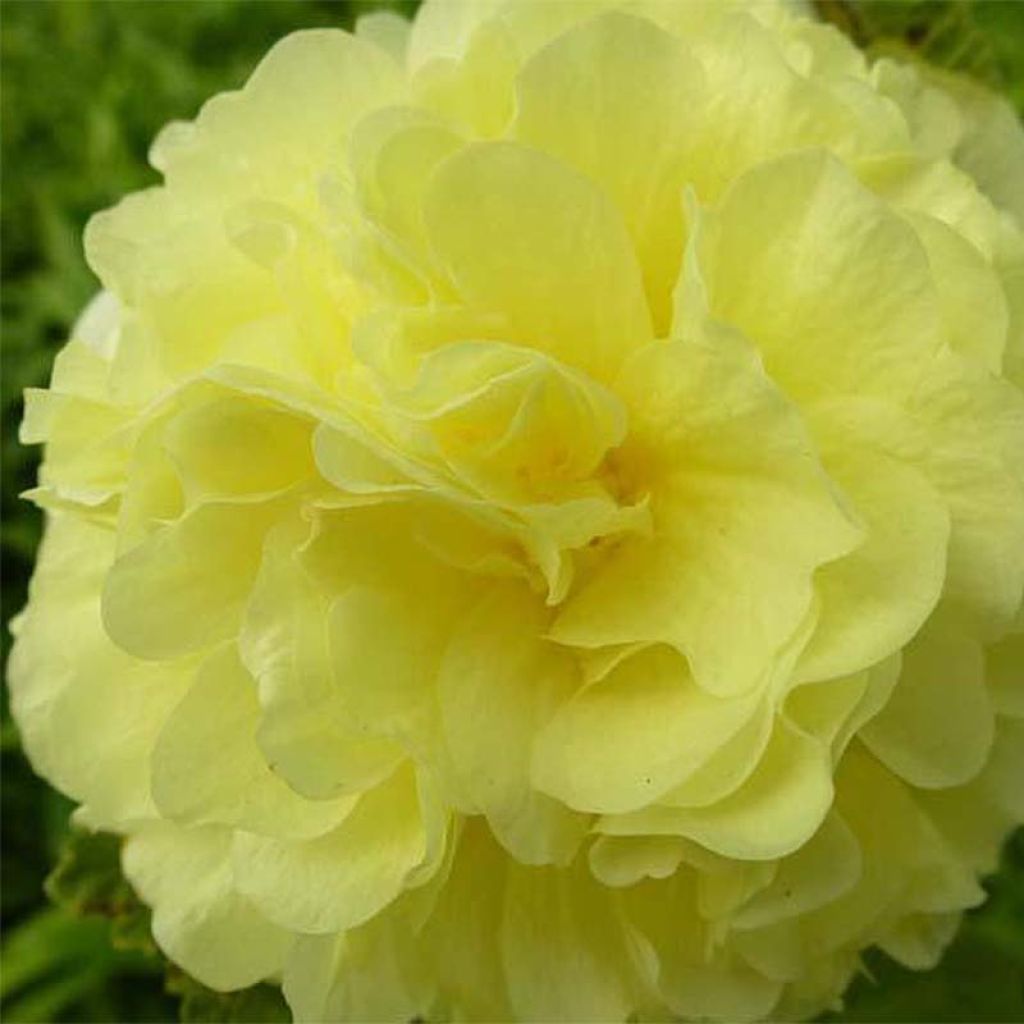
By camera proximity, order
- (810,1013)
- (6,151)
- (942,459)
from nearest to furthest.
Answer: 1. (942,459)
2. (810,1013)
3. (6,151)

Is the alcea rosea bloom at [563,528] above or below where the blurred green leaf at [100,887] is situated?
above

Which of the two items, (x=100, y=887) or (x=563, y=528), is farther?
(x=100, y=887)

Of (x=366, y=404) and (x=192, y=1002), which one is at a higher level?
(x=366, y=404)

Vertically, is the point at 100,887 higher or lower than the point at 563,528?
lower

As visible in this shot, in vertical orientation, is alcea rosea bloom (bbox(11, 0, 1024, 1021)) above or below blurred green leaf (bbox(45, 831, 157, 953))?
above

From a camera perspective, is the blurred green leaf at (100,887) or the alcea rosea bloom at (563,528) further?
the blurred green leaf at (100,887)

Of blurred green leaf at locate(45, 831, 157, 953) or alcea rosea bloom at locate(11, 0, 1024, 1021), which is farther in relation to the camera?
blurred green leaf at locate(45, 831, 157, 953)

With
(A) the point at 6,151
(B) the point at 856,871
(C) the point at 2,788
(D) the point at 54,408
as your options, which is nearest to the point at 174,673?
(D) the point at 54,408

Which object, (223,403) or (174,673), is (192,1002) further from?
(223,403)
